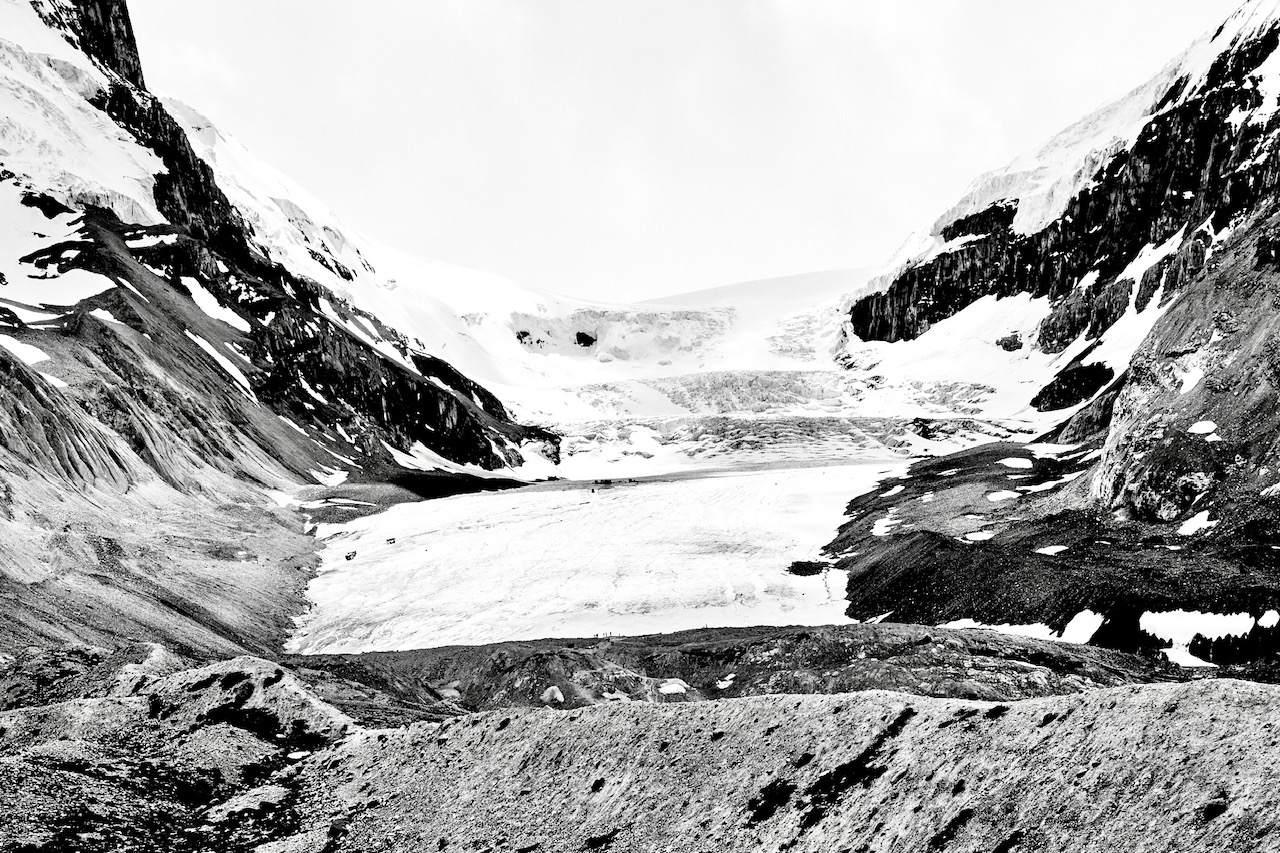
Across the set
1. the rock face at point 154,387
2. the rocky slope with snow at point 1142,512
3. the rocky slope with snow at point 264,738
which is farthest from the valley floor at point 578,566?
the rocky slope with snow at point 264,738

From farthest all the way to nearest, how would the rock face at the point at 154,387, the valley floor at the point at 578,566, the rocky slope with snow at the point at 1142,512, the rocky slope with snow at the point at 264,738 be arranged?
the valley floor at the point at 578,566
the rock face at the point at 154,387
the rocky slope with snow at the point at 1142,512
the rocky slope with snow at the point at 264,738

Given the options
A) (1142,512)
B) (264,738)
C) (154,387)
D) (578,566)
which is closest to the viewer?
(264,738)

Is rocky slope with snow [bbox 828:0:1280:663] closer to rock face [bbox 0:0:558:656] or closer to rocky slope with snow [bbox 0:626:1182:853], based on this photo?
rocky slope with snow [bbox 0:626:1182:853]

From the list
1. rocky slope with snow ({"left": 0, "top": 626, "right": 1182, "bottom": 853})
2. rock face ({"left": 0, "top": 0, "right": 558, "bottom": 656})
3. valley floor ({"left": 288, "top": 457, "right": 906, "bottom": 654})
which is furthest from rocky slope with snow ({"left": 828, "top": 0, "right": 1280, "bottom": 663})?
rock face ({"left": 0, "top": 0, "right": 558, "bottom": 656})

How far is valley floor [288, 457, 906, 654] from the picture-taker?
49531mm

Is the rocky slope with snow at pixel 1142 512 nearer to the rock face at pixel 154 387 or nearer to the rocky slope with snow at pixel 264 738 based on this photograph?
the rocky slope with snow at pixel 264 738

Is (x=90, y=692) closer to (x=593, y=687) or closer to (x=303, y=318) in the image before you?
(x=593, y=687)

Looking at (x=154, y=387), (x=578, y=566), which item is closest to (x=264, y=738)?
(x=578, y=566)

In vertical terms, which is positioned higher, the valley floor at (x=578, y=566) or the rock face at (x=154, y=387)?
the rock face at (x=154, y=387)

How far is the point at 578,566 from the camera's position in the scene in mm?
62156

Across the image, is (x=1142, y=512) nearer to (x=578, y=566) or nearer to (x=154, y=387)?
(x=578, y=566)

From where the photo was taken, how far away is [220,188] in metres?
166

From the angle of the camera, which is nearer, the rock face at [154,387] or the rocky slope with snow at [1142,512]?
the rocky slope with snow at [1142,512]

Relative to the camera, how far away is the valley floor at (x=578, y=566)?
49.5m
